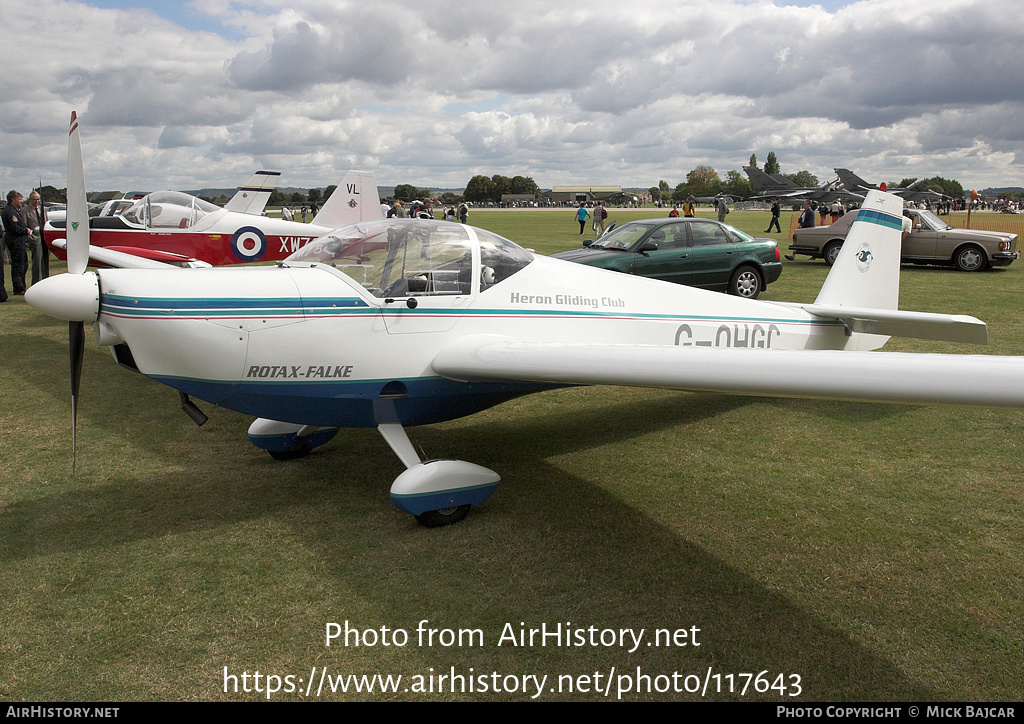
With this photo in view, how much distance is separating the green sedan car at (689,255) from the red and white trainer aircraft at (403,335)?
6.37 m

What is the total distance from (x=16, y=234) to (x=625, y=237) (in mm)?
11991

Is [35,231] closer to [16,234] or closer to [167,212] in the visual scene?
[16,234]

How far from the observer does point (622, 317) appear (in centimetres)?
526

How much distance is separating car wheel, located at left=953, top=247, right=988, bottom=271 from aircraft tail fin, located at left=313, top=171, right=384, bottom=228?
594 inches

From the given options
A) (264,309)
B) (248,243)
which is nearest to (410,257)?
(264,309)

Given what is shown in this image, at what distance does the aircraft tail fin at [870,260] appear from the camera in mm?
6473

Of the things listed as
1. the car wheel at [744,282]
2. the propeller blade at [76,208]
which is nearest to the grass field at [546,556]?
the propeller blade at [76,208]

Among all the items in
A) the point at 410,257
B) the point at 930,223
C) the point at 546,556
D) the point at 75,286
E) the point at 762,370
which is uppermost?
the point at 930,223

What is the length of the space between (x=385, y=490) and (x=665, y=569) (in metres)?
2.13

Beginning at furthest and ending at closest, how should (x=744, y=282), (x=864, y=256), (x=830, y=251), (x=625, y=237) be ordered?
(x=830, y=251)
(x=744, y=282)
(x=625, y=237)
(x=864, y=256)

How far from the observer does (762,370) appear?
10.8ft

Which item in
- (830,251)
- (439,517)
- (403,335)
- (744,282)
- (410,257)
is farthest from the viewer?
(830,251)

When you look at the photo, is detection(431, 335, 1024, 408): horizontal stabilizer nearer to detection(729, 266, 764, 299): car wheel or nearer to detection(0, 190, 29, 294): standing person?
detection(729, 266, 764, 299): car wheel

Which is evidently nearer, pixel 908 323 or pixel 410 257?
pixel 410 257
